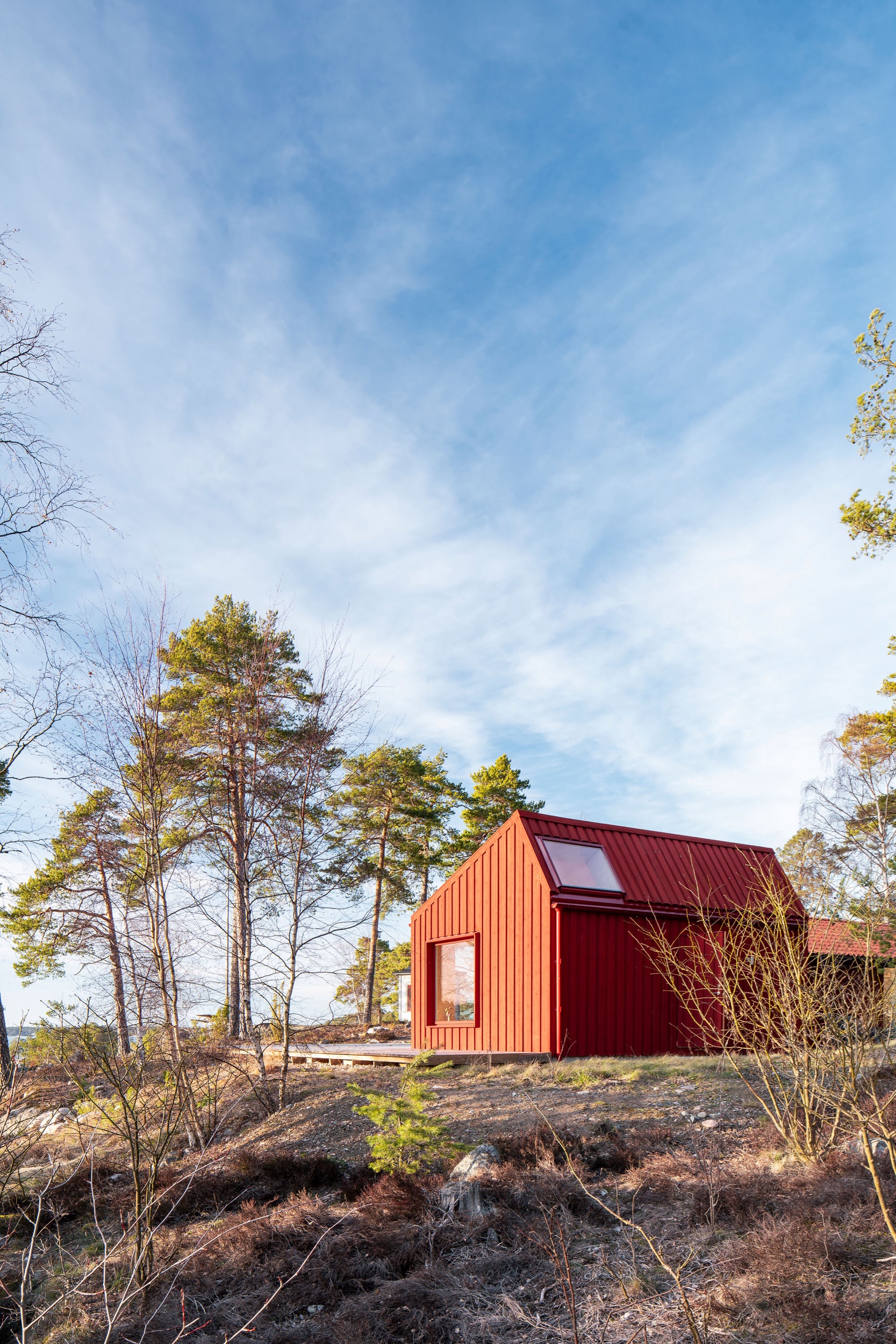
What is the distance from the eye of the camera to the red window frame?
1400 cm

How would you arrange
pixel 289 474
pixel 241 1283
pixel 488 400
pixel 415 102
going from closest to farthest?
1. pixel 241 1283
2. pixel 415 102
3. pixel 289 474
4. pixel 488 400

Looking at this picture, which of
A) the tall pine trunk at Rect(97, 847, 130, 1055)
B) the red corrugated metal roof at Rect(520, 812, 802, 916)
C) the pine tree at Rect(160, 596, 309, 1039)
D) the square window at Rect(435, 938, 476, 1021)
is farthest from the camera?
the pine tree at Rect(160, 596, 309, 1039)

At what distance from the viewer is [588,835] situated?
46.9 ft

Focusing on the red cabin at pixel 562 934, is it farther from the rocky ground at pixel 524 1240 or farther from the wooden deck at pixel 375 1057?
the rocky ground at pixel 524 1240

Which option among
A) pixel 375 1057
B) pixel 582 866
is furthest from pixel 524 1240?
pixel 582 866

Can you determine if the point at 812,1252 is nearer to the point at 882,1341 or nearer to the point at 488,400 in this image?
the point at 882,1341

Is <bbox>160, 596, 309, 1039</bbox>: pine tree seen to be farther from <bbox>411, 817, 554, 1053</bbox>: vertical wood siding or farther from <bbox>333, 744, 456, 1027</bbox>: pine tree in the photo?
<bbox>333, 744, 456, 1027</bbox>: pine tree

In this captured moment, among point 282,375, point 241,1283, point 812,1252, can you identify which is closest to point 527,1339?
point 812,1252

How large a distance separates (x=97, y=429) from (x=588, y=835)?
10.1m

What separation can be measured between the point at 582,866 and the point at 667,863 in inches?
88.8

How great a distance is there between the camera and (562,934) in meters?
12.5

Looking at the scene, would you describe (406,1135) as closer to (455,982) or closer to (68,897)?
(455,982)

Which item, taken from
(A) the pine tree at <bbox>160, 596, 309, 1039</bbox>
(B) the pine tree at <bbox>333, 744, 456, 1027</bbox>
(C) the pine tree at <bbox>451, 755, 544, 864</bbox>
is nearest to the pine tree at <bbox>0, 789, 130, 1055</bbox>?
(A) the pine tree at <bbox>160, 596, 309, 1039</bbox>

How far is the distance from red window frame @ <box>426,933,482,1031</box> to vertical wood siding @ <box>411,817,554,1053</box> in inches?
1.0
